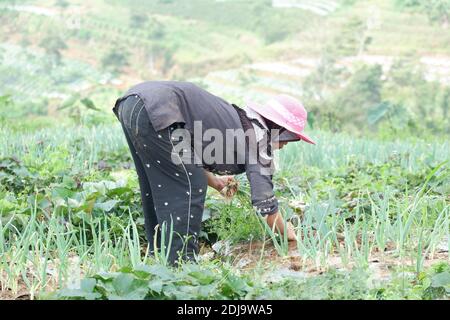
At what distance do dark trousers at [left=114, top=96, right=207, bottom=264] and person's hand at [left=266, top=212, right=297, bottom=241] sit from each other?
341 mm

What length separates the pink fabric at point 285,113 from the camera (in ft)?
12.6

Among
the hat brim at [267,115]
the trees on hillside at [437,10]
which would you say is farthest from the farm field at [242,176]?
the hat brim at [267,115]

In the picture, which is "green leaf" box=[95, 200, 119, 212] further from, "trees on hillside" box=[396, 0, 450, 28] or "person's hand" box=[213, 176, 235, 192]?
"trees on hillside" box=[396, 0, 450, 28]

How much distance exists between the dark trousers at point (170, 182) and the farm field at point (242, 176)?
0.19m

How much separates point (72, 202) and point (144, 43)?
15.2 meters

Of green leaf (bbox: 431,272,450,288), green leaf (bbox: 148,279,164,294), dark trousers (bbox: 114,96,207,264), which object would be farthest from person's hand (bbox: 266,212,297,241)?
green leaf (bbox: 148,279,164,294)

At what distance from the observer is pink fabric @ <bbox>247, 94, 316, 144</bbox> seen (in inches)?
151

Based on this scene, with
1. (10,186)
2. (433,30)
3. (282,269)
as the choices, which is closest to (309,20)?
(433,30)

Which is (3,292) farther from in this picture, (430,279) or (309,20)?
(309,20)

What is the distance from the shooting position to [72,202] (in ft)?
13.2

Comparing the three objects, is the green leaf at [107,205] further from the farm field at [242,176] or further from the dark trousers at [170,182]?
the dark trousers at [170,182]

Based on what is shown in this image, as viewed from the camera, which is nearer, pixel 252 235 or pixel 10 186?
pixel 252 235

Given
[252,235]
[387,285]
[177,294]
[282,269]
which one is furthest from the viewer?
[252,235]

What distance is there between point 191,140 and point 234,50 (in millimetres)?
15546
